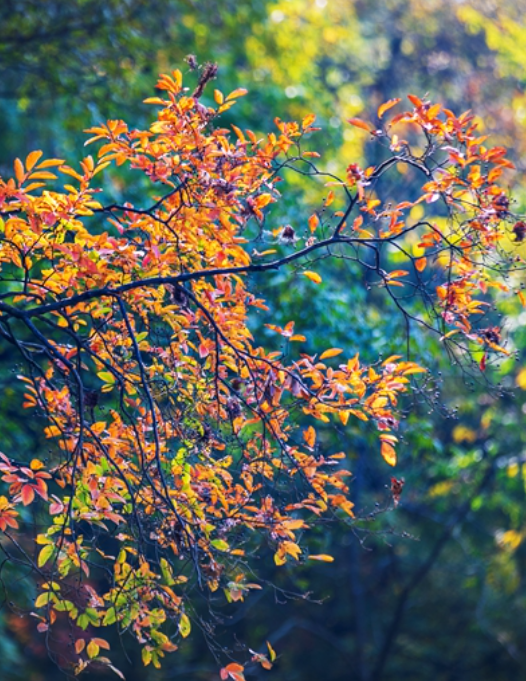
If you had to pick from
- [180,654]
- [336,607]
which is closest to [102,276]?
[336,607]

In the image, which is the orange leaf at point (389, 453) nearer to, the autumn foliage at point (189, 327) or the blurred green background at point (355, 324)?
the autumn foliage at point (189, 327)

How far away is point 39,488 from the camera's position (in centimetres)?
273

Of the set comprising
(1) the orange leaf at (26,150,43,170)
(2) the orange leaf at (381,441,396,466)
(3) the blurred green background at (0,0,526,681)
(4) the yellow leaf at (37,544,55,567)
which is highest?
(3) the blurred green background at (0,0,526,681)

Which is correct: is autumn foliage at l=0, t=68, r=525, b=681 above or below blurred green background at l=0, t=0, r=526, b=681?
below

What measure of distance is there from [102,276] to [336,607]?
29.2ft

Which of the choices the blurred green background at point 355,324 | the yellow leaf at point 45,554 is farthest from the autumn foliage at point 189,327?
the blurred green background at point 355,324

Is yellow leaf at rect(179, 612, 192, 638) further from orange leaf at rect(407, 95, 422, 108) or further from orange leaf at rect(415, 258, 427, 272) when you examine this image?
orange leaf at rect(407, 95, 422, 108)

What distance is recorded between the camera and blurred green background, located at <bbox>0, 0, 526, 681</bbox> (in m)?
6.78

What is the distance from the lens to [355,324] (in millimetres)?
5871

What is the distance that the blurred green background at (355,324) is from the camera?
22.2ft

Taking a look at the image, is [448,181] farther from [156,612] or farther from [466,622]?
[466,622]

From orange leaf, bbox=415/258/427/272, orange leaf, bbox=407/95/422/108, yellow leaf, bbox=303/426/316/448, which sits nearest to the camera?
orange leaf, bbox=407/95/422/108

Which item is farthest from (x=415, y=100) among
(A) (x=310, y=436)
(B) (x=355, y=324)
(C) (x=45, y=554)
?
(B) (x=355, y=324)

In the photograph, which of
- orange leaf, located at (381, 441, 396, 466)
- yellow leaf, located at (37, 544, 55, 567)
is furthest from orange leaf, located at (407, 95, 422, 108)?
yellow leaf, located at (37, 544, 55, 567)
